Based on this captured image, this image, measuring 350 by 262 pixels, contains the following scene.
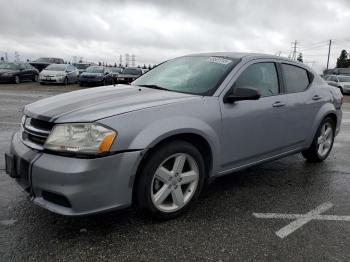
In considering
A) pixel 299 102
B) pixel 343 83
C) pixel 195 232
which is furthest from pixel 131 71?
pixel 195 232

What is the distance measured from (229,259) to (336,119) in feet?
12.1

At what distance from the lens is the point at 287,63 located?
15.6ft

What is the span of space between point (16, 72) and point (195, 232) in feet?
76.5

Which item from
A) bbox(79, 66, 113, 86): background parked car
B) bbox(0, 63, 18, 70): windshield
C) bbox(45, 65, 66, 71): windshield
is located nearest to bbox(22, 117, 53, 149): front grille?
bbox(79, 66, 113, 86): background parked car

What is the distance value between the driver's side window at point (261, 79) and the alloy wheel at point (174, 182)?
3.37 ft

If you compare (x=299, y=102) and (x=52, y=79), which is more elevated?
(x=299, y=102)

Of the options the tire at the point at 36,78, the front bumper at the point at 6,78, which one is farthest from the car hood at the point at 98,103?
the tire at the point at 36,78

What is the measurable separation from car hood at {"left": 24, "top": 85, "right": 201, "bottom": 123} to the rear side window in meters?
1.63

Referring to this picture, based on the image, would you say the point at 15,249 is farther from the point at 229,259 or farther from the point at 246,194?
the point at 246,194

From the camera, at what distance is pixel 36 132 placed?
304cm

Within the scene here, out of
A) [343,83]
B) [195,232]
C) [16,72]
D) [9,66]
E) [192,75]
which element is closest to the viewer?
[195,232]

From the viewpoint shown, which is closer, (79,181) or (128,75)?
(79,181)

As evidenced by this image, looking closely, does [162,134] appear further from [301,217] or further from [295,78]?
[295,78]

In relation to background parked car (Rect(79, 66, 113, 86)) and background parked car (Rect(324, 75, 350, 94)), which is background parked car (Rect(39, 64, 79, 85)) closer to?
background parked car (Rect(79, 66, 113, 86))
